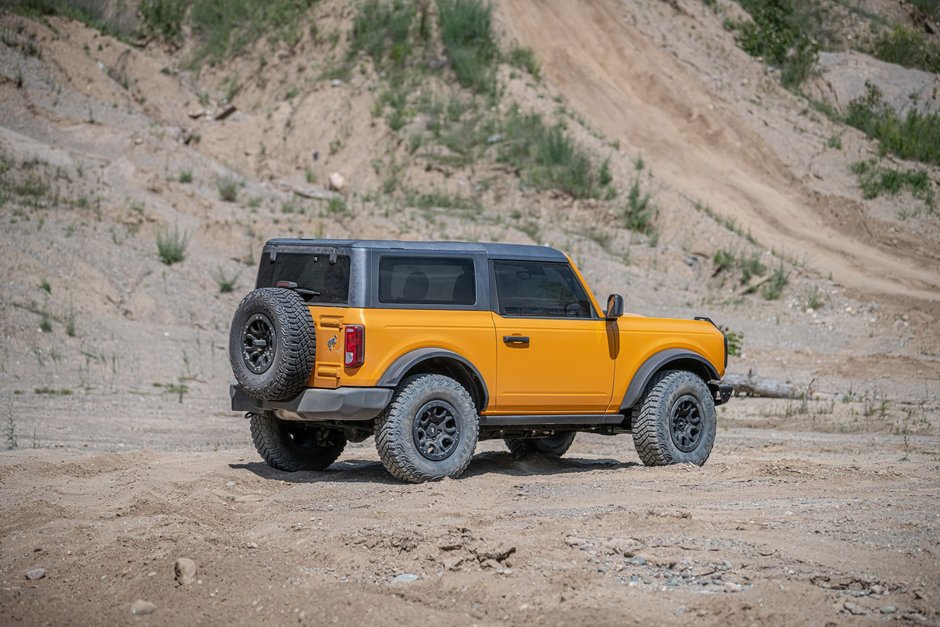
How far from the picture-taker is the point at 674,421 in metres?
10.9

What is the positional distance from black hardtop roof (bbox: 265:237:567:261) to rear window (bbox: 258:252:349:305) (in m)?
0.11

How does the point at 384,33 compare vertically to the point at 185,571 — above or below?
above

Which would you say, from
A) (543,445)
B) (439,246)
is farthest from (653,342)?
(439,246)

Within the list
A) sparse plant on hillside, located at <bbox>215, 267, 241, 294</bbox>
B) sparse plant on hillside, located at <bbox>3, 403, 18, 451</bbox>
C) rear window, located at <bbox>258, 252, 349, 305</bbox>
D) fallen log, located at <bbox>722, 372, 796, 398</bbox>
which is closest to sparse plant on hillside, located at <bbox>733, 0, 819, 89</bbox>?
fallen log, located at <bbox>722, 372, 796, 398</bbox>

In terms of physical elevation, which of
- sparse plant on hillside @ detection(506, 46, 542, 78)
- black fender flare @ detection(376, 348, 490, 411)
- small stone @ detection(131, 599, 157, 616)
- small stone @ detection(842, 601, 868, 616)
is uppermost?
sparse plant on hillside @ detection(506, 46, 542, 78)

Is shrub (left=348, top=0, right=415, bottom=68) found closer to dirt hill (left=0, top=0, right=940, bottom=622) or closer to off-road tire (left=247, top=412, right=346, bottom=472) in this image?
dirt hill (left=0, top=0, right=940, bottom=622)

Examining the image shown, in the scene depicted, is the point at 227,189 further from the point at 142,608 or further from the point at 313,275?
the point at 142,608

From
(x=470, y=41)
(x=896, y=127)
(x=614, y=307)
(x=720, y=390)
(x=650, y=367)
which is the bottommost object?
(x=720, y=390)

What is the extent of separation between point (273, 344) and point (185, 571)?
8.44 ft

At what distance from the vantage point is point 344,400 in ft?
30.2

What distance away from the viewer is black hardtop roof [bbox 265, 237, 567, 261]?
31.8ft

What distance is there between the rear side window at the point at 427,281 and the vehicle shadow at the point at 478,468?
1545mm

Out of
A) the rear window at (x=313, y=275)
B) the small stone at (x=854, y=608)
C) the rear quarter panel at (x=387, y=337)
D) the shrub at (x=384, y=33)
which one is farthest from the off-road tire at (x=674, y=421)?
the shrub at (x=384, y=33)

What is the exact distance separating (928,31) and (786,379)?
103ft
